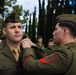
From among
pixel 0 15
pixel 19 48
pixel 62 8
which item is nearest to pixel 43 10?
pixel 62 8

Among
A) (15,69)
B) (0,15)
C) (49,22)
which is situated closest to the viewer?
(15,69)

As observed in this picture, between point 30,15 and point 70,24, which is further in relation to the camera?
point 30,15

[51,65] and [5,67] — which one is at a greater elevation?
[51,65]

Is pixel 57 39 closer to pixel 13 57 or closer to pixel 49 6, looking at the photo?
pixel 13 57

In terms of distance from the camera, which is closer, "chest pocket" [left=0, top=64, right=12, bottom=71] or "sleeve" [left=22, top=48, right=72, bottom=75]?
"sleeve" [left=22, top=48, right=72, bottom=75]

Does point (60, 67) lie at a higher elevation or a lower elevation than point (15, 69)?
higher

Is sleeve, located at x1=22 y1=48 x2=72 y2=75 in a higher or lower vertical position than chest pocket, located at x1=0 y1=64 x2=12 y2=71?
higher

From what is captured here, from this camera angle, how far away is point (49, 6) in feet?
121

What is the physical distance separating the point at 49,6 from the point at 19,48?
33231 millimetres

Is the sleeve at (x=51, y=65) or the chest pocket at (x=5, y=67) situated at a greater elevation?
the sleeve at (x=51, y=65)

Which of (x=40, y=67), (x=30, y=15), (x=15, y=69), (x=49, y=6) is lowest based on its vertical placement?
(x=30, y=15)

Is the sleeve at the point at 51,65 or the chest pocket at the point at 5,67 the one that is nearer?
the sleeve at the point at 51,65

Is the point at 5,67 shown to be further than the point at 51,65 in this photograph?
Yes

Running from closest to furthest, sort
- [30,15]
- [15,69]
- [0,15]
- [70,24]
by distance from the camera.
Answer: [70,24], [15,69], [0,15], [30,15]
